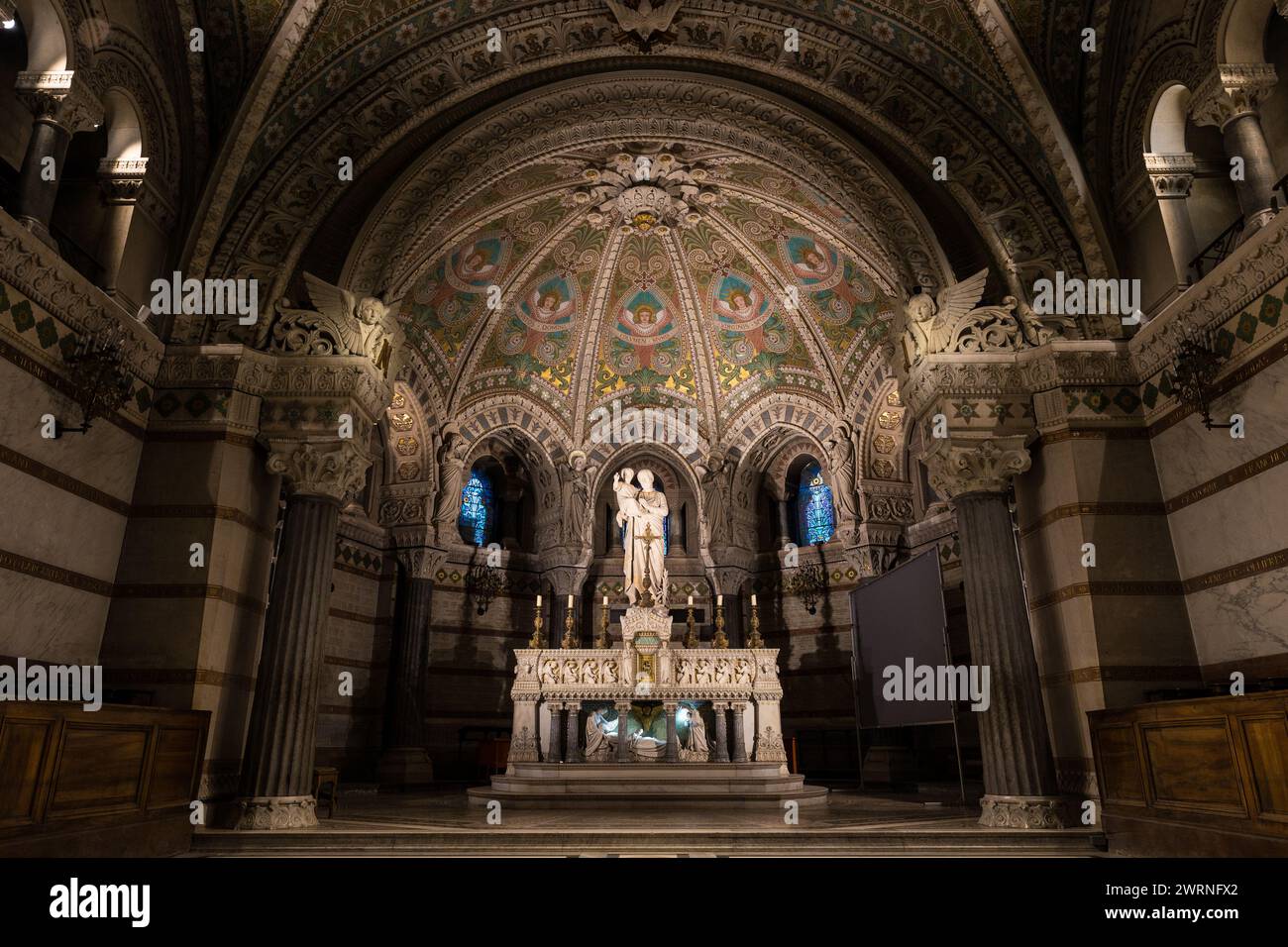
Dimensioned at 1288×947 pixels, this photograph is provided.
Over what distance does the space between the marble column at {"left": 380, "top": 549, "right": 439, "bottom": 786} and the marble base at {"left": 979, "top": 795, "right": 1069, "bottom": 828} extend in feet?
35.2

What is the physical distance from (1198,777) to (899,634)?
689 centimetres

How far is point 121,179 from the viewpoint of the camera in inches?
379

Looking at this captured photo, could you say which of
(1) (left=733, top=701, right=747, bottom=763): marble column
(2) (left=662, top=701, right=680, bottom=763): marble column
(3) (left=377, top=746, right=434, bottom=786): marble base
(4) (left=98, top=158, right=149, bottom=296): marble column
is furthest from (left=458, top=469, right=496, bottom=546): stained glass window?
(4) (left=98, top=158, right=149, bottom=296): marble column

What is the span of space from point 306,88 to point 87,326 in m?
4.44

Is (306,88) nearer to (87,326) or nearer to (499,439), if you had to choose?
(87,326)

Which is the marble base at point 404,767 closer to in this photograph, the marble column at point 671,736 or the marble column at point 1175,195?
the marble column at point 671,736

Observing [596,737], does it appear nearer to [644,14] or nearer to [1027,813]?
[1027,813]

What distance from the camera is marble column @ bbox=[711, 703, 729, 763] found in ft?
41.9

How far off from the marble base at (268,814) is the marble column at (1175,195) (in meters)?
11.1

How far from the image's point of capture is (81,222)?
31.4 feet

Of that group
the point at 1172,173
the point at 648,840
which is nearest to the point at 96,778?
the point at 648,840

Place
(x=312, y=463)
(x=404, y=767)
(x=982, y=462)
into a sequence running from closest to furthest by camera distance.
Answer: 1. (x=982, y=462)
2. (x=312, y=463)
3. (x=404, y=767)

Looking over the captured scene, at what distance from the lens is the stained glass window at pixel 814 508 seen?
62.6 feet

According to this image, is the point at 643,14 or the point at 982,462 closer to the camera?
the point at 982,462
